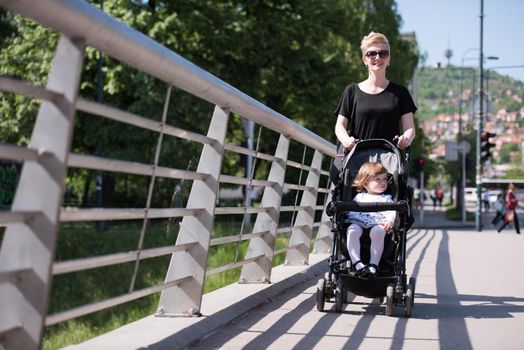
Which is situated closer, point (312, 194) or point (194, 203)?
point (194, 203)

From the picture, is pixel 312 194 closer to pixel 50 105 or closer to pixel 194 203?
pixel 194 203

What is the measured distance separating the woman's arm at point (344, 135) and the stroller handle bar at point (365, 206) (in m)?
0.69

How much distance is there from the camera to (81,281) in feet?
108

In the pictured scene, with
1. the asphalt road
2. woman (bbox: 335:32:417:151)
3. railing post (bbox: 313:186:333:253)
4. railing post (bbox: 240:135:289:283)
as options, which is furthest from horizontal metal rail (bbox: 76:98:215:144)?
railing post (bbox: 313:186:333:253)

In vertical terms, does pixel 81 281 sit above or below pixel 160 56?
below

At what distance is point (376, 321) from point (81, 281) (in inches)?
1077

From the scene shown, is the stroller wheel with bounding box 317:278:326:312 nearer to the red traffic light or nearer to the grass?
the grass

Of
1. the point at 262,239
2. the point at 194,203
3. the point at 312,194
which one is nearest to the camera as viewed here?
the point at 194,203

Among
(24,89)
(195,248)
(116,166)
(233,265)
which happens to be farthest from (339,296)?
(24,89)

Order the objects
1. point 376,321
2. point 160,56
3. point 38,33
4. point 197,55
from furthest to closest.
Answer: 1. point 197,55
2. point 38,33
3. point 376,321
4. point 160,56

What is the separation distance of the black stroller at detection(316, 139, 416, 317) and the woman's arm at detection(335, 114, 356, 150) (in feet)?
0.22

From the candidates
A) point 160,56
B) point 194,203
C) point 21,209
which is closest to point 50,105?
point 21,209

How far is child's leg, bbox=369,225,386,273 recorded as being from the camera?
6941mm

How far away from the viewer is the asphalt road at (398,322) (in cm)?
551
